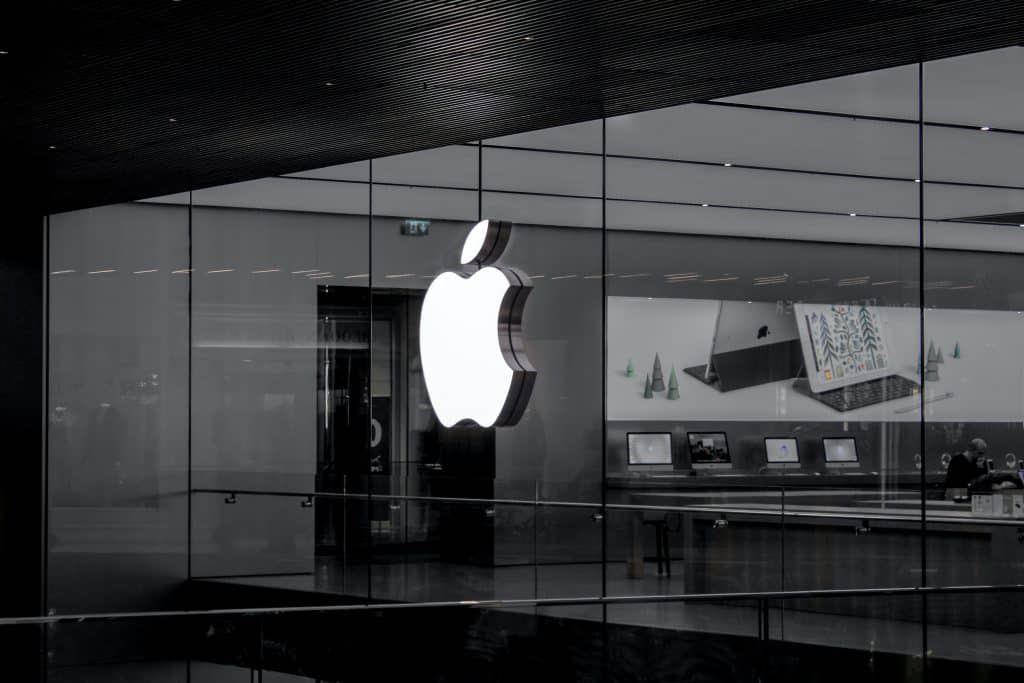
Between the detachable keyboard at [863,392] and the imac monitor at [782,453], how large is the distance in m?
0.57

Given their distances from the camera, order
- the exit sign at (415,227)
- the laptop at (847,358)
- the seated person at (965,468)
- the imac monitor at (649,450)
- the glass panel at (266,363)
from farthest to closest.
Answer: the glass panel at (266,363) < the exit sign at (415,227) < the imac monitor at (649,450) < the laptop at (847,358) < the seated person at (965,468)

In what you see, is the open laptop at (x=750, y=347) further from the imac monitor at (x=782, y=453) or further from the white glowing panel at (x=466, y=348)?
the white glowing panel at (x=466, y=348)

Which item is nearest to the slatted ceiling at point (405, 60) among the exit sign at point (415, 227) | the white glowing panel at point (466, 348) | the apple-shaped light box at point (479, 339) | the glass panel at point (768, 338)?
the apple-shaped light box at point (479, 339)

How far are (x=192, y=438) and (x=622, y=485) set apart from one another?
5379 millimetres

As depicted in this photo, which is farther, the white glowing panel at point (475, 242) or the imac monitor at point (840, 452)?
the imac monitor at point (840, 452)

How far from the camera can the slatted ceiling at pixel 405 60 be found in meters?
7.27

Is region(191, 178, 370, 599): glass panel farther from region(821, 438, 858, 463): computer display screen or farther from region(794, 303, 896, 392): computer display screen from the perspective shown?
region(821, 438, 858, 463): computer display screen

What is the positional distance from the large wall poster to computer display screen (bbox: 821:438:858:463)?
0.73 ft

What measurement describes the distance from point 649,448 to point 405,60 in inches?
286

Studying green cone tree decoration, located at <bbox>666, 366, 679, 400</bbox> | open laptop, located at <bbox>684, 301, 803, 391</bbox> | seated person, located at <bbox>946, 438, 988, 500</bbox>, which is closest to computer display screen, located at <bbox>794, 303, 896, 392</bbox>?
open laptop, located at <bbox>684, 301, 803, 391</bbox>

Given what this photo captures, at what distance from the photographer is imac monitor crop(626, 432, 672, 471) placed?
14.4m

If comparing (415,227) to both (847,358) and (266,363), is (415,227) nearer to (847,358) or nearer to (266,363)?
(266,363)

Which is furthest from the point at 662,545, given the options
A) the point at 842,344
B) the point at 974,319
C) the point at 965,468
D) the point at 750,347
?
the point at 974,319

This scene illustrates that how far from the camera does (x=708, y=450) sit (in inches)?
577
